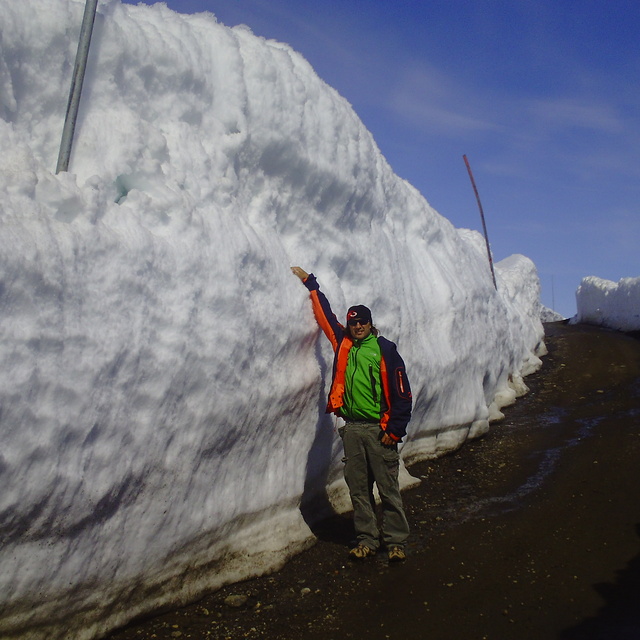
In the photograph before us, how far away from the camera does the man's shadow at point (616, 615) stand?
3602 mm

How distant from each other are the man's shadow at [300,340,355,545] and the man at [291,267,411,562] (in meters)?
0.31

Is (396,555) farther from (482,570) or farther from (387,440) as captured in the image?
(387,440)

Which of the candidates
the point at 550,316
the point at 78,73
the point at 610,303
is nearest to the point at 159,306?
the point at 78,73

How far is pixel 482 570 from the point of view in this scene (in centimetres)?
460

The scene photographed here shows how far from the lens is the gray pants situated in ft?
16.4

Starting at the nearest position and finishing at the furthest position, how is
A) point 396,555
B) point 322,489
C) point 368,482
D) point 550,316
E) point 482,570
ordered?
point 482,570 → point 396,555 → point 368,482 → point 322,489 → point 550,316

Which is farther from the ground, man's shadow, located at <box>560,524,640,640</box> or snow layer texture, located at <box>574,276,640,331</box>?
snow layer texture, located at <box>574,276,640,331</box>

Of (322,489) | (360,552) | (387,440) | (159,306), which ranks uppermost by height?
(159,306)

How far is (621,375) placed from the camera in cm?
1152

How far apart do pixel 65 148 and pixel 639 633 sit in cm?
406

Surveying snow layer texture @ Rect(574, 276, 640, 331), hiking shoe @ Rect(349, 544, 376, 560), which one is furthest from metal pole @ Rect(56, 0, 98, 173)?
snow layer texture @ Rect(574, 276, 640, 331)

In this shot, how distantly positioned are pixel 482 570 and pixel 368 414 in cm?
133

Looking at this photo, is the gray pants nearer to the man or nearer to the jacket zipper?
the man

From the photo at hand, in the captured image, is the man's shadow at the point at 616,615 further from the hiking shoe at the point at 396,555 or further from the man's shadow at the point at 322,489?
the man's shadow at the point at 322,489
